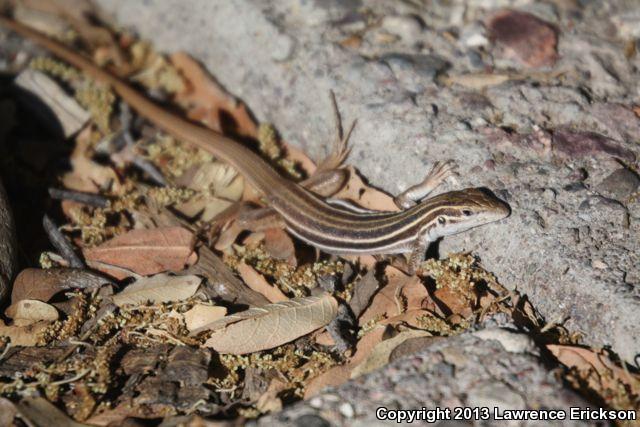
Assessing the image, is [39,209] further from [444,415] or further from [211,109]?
[444,415]

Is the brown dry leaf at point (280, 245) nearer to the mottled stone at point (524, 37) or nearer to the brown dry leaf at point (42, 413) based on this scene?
the brown dry leaf at point (42, 413)

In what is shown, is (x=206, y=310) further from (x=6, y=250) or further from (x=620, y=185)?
(x=620, y=185)

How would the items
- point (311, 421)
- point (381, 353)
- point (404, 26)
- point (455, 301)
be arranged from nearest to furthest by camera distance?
point (311, 421) < point (381, 353) < point (455, 301) < point (404, 26)

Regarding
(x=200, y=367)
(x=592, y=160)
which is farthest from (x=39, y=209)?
(x=592, y=160)

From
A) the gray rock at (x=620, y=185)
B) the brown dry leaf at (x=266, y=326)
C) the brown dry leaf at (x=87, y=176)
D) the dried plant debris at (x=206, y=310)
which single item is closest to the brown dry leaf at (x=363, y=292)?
the dried plant debris at (x=206, y=310)

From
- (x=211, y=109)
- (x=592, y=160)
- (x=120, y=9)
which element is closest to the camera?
(x=592, y=160)

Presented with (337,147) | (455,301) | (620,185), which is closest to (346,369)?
(455,301)
